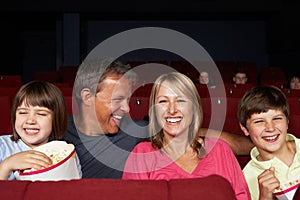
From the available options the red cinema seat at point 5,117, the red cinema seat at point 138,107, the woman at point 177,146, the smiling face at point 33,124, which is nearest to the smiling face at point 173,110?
the woman at point 177,146

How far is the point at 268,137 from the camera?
136cm

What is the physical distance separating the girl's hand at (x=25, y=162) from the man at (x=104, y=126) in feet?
1.61

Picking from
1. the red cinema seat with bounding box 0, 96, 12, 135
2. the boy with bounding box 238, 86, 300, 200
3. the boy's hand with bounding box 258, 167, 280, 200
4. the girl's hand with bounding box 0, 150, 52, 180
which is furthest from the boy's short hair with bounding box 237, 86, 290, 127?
the red cinema seat with bounding box 0, 96, 12, 135

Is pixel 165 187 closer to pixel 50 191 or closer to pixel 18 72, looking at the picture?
pixel 50 191

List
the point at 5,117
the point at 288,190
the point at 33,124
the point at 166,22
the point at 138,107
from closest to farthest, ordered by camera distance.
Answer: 1. the point at 288,190
2. the point at 33,124
3. the point at 5,117
4. the point at 138,107
5. the point at 166,22

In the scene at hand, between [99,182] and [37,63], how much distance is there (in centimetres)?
1045

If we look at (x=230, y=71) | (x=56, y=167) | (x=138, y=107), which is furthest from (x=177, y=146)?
(x=230, y=71)

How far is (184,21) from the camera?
8906mm

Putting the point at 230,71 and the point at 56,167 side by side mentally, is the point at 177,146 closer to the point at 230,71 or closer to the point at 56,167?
→ the point at 56,167

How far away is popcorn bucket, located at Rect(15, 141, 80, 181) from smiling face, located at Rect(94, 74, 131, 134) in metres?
0.47

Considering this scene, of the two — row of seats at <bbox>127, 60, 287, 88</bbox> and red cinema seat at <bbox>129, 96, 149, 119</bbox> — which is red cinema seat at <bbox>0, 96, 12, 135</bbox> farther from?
row of seats at <bbox>127, 60, 287, 88</bbox>

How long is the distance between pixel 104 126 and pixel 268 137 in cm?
51

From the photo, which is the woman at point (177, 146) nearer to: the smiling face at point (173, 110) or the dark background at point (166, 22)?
the smiling face at point (173, 110)

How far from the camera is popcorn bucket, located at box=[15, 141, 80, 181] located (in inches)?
35.2
